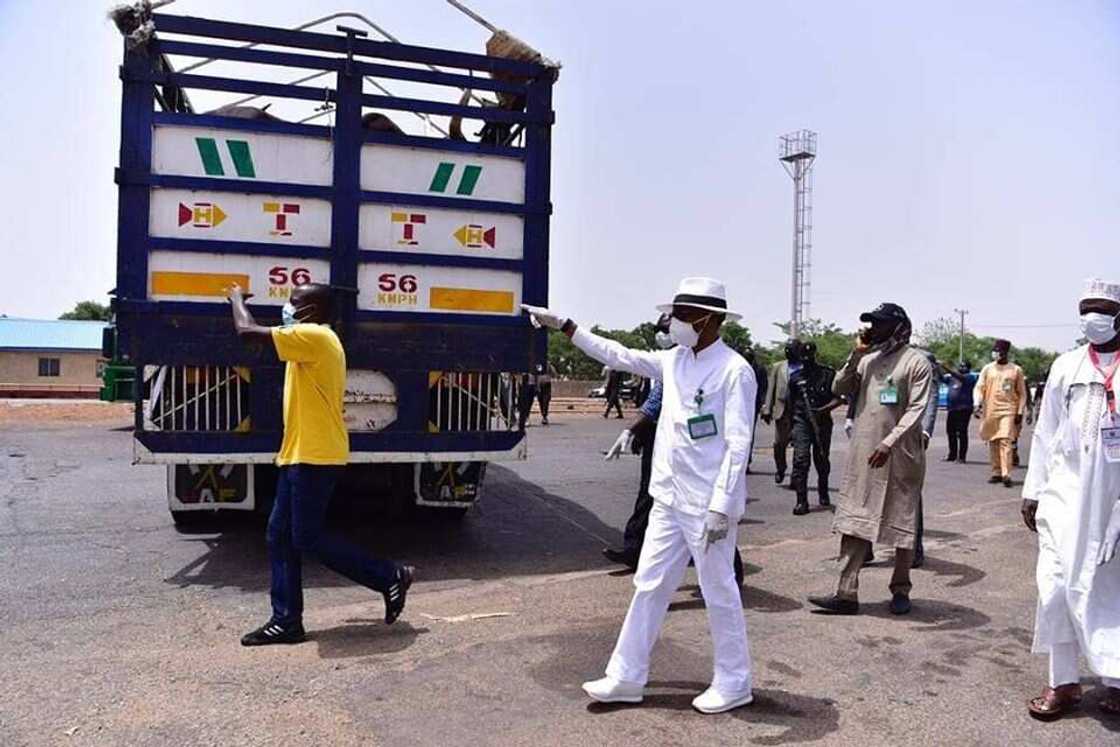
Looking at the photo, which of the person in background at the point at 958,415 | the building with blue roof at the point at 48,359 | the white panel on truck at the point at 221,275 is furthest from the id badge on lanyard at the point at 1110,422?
the building with blue roof at the point at 48,359

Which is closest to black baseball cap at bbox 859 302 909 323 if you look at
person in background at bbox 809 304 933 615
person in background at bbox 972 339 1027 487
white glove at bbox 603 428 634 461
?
person in background at bbox 809 304 933 615

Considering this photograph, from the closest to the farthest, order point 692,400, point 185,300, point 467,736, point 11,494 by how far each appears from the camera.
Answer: point 467,736
point 692,400
point 185,300
point 11,494

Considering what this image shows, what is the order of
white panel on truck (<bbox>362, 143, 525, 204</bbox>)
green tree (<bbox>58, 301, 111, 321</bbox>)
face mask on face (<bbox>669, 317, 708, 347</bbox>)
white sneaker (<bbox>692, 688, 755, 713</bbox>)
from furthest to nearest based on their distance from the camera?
green tree (<bbox>58, 301, 111, 321</bbox>) → white panel on truck (<bbox>362, 143, 525, 204</bbox>) → face mask on face (<bbox>669, 317, 708, 347</bbox>) → white sneaker (<bbox>692, 688, 755, 713</bbox>)

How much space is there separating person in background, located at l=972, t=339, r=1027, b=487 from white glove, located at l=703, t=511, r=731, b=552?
894 cm

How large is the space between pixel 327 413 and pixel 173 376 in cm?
164

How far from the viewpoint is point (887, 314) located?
5.55 meters

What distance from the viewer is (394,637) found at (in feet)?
16.0

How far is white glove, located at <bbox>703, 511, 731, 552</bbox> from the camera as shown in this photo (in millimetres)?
3820

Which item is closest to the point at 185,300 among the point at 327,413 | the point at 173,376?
the point at 173,376

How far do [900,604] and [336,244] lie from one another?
4086 millimetres

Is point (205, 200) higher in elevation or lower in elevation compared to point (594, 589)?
higher

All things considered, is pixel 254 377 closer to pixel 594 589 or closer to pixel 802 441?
pixel 594 589

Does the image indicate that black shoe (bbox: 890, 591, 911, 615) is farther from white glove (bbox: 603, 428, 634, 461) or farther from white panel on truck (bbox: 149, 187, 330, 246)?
white panel on truck (bbox: 149, 187, 330, 246)

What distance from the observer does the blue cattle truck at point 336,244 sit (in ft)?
19.0
